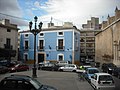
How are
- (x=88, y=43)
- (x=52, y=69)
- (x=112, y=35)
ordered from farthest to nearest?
1. (x=88, y=43)
2. (x=112, y=35)
3. (x=52, y=69)

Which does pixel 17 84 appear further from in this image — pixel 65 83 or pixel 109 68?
pixel 109 68

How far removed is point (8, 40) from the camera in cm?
4888

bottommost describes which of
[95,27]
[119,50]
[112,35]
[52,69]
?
[52,69]

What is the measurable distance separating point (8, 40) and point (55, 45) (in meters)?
10.3

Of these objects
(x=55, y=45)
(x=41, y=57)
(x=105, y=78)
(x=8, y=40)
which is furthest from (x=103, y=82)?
(x=41, y=57)

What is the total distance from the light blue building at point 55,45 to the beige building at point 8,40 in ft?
15.8

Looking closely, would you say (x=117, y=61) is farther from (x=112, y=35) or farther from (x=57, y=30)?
(x=57, y=30)

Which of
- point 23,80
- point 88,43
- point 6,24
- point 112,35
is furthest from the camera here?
point 88,43

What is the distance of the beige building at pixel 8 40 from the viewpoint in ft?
153

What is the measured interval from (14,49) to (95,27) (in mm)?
58930

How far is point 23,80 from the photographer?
Result: 389 inches

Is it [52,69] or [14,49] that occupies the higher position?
[14,49]

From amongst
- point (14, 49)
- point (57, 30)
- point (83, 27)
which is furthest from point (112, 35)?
point (83, 27)

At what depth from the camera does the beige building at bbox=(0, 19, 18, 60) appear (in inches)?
1836
